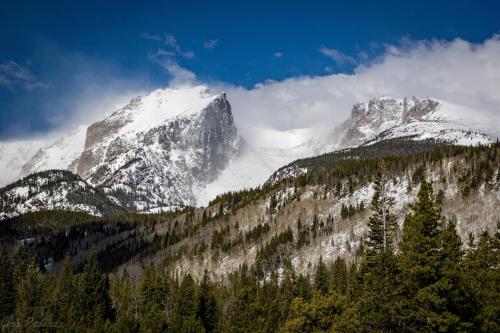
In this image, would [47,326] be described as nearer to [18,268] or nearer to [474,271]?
[18,268]

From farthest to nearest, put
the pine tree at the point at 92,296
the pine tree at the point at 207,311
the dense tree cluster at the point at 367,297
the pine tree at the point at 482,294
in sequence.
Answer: the pine tree at the point at 207,311
the pine tree at the point at 92,296
the pine tree at the point at 482,294
the dense tree cluster at the point at 367,297

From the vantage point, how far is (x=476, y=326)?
151ft

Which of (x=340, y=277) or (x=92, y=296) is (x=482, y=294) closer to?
(x=92, y=296)

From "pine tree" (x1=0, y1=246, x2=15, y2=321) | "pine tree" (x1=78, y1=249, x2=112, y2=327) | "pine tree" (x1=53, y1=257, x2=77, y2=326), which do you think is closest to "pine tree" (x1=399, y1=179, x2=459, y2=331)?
"pine tree" (x1=78, y1=249, x2=112, y2=327)

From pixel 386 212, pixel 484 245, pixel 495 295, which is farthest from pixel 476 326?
pixel 484 245

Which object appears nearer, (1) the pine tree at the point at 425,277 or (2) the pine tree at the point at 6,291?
(1) the pine tree at the point at 425,277

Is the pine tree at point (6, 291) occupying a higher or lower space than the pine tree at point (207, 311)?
higher

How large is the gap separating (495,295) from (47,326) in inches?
2545

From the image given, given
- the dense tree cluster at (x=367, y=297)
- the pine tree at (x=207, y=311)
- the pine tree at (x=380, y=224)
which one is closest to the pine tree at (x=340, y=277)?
the dense tree cluster at (x=367, y=297)

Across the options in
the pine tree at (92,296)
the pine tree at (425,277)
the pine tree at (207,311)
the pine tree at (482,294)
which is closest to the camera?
the pine tree at (425,277)

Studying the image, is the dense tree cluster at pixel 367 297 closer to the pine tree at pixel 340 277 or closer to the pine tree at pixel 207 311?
the pine tree at pixel 207 311

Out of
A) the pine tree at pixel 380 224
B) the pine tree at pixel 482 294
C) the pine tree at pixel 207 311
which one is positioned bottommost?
the pine tree at pixel 207 311

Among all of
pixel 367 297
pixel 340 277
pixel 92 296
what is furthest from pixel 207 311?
pixel 367 297

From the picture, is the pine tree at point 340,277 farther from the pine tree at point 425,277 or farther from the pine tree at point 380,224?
the pine tree at point 425,277
